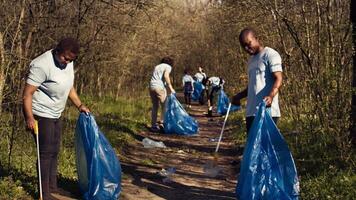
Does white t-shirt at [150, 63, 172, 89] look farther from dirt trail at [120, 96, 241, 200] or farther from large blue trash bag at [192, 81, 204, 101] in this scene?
large blue trash bag at [192, 81, 204, 101]

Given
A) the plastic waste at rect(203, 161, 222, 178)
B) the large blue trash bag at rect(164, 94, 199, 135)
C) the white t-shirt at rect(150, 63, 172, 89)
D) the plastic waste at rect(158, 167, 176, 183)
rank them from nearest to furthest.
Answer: the plastic waste at rect(158, 167, 176, 183) → the plastic waste at rect(203, 161, 222, 178) → the white t-shirt at rect(150, 63, 172, 89) → the large blue trash bag at rect(164, 94, 199, 135)

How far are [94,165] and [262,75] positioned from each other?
1878 millimetres

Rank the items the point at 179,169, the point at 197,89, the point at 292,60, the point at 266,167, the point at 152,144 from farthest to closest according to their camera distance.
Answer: the point at 197,89
the point at 152,144
the point at 292,60
the point at 179,169
the point at 266,167

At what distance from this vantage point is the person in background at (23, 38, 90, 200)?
4.61 m

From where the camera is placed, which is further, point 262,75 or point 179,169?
point 179,169

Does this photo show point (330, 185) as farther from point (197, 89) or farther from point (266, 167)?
point (197, 89)

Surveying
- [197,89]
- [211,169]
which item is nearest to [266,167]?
[211,169]

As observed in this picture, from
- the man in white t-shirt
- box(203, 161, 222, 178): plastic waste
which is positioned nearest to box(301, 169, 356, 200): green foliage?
the man in white t-shirt

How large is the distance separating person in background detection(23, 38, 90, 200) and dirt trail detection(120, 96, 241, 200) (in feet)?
3.33

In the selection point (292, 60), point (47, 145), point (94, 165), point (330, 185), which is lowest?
point (330, 185)

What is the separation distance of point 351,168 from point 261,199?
1280mm

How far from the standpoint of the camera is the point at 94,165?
5047mm

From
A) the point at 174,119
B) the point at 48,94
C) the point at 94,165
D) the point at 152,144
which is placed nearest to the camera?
the point at 48,94

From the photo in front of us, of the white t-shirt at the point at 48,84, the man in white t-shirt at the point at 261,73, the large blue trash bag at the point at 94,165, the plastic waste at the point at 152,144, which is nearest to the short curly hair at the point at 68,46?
the white t-shirt at the point at 48,84
